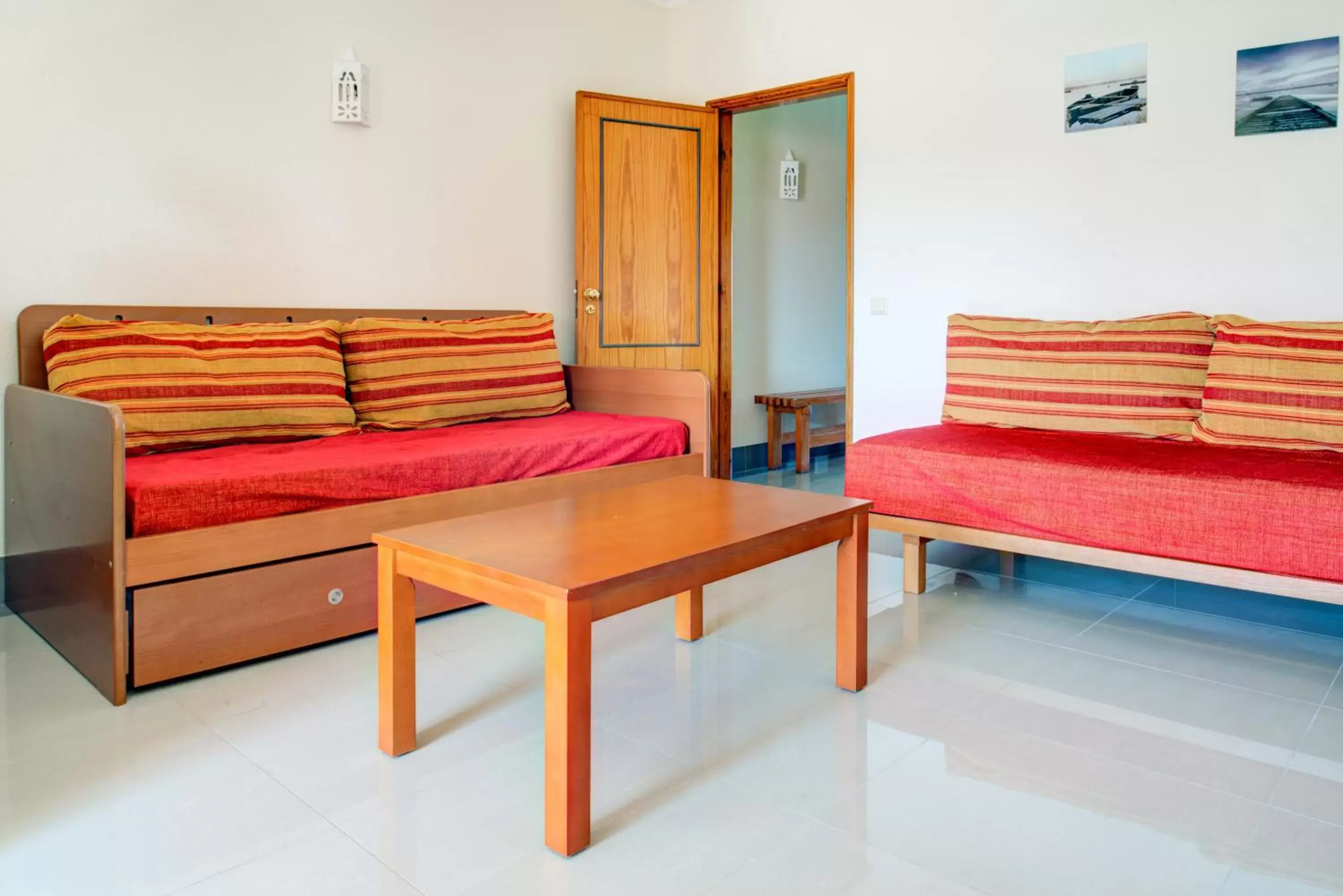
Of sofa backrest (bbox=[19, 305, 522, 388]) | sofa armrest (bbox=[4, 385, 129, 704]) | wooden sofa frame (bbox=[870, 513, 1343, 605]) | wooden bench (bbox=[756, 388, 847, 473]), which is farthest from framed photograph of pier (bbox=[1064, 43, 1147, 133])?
sofa armrest (bbox=[4, 385, 129, 704])

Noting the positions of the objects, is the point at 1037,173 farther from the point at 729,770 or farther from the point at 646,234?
the point at 729,770

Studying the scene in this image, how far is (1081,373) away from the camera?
11.0 feet

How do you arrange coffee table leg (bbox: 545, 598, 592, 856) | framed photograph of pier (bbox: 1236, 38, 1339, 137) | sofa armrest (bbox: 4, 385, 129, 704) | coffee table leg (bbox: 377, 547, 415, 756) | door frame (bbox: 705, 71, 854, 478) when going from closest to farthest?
coffee table leg (bbox: 545, 598, 592, 856) → coffee table leg (bbox: 377, 547, 415, 756) → sofa armrest (bbox: 4, 385, 129, 704) → framed photograph of pier (bbox: 1236, 38, 1339, 137) → door frame (bbox: 705, 71, 854, 478)

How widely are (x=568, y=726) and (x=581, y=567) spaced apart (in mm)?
289

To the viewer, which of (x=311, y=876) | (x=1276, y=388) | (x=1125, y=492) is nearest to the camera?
(x=311, y=876)

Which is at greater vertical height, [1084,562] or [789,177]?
[789,177]

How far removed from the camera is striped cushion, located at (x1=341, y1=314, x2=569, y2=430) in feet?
11.4

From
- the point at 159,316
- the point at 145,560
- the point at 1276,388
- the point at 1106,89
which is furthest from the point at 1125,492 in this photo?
the point at 159,316

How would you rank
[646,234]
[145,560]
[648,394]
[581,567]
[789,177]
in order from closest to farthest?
[581,567] → [145,560] → [648,394] → [646,234] → [789,177]

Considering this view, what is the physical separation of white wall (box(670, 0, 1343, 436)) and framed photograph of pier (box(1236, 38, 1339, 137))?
32 millimetres

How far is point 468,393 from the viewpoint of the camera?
3.67 metres

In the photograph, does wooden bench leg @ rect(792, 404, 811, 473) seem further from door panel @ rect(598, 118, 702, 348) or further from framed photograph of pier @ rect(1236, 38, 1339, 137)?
framed photograph of pier @ rect(1236, 38, 1339, 137)

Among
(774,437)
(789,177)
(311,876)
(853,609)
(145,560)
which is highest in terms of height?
(789,177)

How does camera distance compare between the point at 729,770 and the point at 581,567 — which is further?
the point at 729,770
